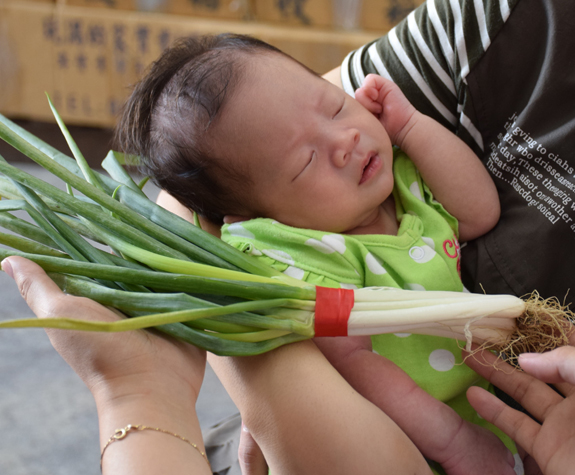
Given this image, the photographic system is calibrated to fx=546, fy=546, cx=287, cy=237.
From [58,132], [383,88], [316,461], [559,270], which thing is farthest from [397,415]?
[58,132]

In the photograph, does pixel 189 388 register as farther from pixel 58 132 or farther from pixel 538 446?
pixel 58 132

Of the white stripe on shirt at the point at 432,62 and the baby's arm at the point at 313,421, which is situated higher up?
the white stripe on shirt at the point at 432,62

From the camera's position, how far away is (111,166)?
3.59ft

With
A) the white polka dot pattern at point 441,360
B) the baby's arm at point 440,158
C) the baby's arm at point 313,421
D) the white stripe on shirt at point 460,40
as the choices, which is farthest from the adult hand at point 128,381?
the white stripe on shirt at point 460,40

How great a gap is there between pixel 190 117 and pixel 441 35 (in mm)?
535

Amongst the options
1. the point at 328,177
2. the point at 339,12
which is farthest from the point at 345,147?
the point at 339,12

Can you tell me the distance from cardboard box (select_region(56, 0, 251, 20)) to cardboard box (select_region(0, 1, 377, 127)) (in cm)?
6

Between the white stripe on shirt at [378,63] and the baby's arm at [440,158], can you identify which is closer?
the baby's arm at [440,158]

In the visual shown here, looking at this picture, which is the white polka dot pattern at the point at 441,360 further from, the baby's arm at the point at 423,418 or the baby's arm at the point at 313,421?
the baby's arm at the point at 313,421

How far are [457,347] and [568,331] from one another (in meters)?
0.20

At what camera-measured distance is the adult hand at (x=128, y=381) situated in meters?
0.71

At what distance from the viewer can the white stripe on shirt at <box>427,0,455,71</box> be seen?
109 centimetres

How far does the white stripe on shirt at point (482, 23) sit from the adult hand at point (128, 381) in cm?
81

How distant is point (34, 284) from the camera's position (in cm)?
79
